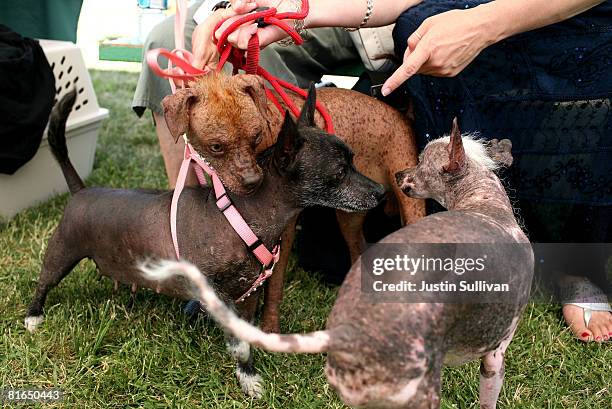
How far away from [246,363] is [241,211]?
46 centimetres

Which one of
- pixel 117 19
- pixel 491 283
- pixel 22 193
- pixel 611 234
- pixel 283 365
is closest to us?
pixel 491 283

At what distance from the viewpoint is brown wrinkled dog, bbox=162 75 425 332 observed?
1.74 metres

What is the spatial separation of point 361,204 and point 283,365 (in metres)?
0.58

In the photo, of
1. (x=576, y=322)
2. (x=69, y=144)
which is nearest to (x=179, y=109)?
(x=576, y=322)

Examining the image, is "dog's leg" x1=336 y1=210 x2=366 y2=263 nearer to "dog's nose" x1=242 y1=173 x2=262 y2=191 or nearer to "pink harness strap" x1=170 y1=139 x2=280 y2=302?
"pink harness strap" x1=170 y1=139 x2=280 y2=302

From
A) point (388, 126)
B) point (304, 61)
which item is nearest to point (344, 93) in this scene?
point (388, 126)

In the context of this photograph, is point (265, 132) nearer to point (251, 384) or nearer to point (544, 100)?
point (251, 384)

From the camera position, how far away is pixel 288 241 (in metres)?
2.15

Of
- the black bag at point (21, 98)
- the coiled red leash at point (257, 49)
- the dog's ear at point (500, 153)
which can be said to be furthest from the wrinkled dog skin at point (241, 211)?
the black bag at point (21, 98)

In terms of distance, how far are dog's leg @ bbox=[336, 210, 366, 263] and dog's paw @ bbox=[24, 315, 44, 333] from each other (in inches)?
43.2

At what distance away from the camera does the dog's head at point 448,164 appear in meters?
1.71

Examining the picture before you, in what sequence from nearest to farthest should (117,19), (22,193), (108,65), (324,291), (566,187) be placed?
(566,187) < (324,291) < (22,193) < (117,19) < (108,65)

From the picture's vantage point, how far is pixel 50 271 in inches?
85.4

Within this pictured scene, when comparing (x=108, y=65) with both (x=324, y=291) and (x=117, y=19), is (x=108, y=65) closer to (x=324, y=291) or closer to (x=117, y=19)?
(x=117, y=19)
